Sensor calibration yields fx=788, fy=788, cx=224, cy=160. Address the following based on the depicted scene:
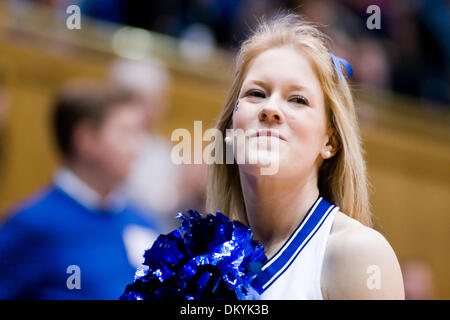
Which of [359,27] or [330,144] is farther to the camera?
[359,27]

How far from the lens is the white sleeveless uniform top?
1324 mm

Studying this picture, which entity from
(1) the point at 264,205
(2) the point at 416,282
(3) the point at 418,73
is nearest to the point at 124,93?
(2) the point at 416,282

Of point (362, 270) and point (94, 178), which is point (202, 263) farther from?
point (94, 178)

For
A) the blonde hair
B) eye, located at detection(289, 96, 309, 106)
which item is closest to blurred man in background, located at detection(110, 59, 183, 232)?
the blonde hair

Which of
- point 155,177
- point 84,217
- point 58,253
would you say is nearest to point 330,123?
point 58,253

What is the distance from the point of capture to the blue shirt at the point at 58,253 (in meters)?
3.20

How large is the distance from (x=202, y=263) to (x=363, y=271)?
295mm

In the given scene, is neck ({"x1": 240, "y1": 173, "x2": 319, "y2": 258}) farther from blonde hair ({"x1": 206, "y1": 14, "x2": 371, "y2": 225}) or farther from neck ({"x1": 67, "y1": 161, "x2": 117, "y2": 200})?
neck ({"x1": 67, "y1": 161, "x2": 117, "y2": 200})

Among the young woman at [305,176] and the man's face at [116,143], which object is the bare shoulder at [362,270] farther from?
the man's face at [116,143]

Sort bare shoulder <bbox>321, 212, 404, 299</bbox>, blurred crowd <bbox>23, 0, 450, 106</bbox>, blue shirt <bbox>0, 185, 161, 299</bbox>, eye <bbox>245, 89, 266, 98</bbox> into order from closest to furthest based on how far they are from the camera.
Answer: bare shoulder <bbox>321, 212, 404, 299</bbox> → eye <bbox>245, 89, 266, 98</bbox> → blue shirt <bbox>0, 185, 161, 299</bbox> → blurred crowd <bbox>23, 0, 450, 106</bbox>

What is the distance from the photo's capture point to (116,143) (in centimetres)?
362

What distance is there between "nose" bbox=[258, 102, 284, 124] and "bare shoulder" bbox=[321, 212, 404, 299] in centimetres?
23

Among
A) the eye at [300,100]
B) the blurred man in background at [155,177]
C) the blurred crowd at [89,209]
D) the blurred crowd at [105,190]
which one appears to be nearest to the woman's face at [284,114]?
the eye at [300,100]

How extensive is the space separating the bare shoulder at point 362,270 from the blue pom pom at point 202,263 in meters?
0.14
